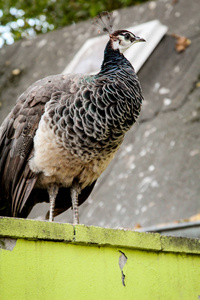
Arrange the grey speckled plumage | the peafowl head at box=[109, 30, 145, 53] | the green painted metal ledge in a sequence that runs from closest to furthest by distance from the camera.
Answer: the green painted metal ledge < the grey speckled plumage < the peafowl head at box=[109, 30, 145, 53]

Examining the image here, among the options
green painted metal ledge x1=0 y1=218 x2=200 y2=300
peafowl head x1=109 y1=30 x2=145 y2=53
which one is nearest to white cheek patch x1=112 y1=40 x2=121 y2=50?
peafowl head x1=109 y1=30 x2=145 y2=53

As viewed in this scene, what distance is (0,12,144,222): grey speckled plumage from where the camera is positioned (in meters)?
3.81

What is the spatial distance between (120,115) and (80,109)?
0.90 ft

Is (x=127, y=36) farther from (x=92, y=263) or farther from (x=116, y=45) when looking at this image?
(x=92, y=263)

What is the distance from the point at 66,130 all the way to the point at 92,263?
1206 mm

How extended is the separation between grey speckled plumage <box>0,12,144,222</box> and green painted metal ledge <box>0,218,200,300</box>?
951 mm

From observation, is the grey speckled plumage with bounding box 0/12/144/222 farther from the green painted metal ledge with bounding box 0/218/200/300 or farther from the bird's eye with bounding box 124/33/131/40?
the green painted metal ledge with bounding box 0/218/200/300

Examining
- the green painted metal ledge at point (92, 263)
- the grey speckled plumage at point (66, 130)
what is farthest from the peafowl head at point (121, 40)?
the green painted metal ledge at point (92, 263)

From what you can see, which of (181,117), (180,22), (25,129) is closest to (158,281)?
(25,129)

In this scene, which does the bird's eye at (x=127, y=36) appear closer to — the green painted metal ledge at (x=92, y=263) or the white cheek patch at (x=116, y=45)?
the white cheek patch at (x=116, y=45)

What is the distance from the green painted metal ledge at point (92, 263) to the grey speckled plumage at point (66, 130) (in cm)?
95

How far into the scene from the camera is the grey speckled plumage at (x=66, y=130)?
3.81 meters

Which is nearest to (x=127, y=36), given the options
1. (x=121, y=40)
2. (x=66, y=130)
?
(x=121, y=40)

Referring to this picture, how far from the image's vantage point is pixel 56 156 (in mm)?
3904
